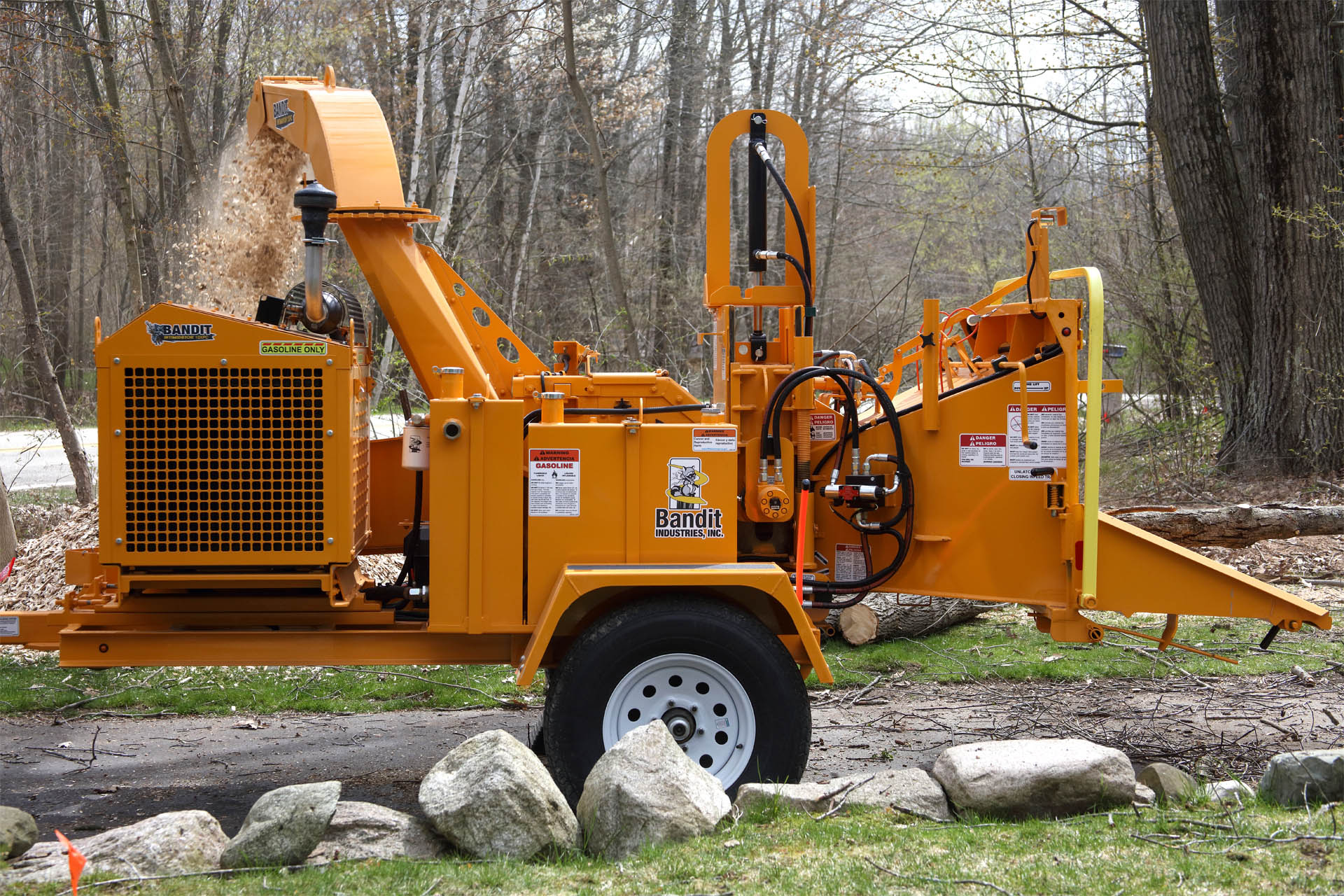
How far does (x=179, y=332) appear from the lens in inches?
176

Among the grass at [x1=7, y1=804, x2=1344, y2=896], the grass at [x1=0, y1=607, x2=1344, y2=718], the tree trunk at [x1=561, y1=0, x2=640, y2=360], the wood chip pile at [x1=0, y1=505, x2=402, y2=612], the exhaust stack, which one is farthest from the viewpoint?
the tree trunk at [x1=561, y1=0, x2=640, y2=360]

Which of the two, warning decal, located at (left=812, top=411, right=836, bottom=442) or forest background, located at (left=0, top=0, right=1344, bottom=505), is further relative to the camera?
forest background, located at (left=0, top=0, right=1344, bottom=505)

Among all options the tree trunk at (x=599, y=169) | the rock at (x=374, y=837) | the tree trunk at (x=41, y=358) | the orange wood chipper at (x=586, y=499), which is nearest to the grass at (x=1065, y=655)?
the orange wood chipper at (x=586, y=499)

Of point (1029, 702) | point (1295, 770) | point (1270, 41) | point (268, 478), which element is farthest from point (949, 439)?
point (1270, 41)

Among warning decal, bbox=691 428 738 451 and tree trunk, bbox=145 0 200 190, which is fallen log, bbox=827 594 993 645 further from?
tree trunk, bbox=145 0 200 190

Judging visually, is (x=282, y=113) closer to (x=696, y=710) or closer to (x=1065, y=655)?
(x=696, y=710)

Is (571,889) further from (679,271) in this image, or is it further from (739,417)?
(679,271)

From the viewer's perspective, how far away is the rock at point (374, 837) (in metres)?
4.09

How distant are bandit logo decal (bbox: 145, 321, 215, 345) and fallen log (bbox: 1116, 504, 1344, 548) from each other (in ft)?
20.4

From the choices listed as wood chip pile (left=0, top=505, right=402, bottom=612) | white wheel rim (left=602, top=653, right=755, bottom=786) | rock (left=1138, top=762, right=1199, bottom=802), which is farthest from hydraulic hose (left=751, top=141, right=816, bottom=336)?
wood chip pile (left=0, top=505, right=402, bottom=612)

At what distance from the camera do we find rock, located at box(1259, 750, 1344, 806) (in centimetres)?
452

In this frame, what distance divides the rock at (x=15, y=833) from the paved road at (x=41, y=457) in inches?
387

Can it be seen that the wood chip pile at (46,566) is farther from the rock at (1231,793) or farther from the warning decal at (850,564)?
the rock at (1231,793)

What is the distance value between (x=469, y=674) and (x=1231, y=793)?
4535 mm
